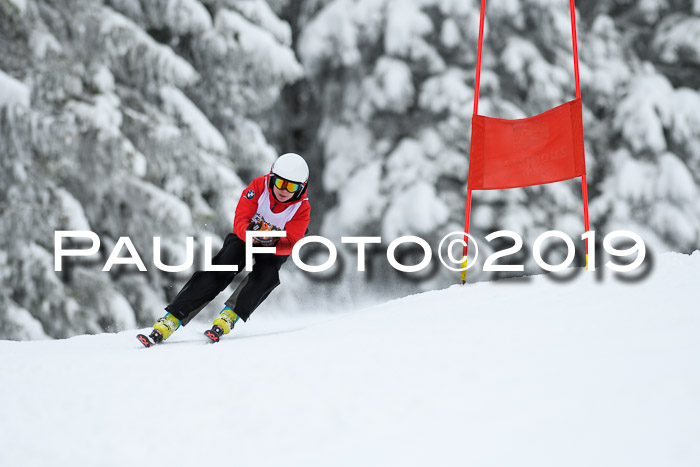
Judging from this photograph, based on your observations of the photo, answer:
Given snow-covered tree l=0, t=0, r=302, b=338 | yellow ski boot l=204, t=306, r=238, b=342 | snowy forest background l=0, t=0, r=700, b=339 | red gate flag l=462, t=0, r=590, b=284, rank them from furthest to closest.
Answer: snowy forest background l=0, t=0, r=700, b=339, snow-covered tree l=0, t=0, r=302, b=338, red gate flag l=462, t=0, r=590, b=284, yellow ski boot l=204, t=306, r=238, b=342

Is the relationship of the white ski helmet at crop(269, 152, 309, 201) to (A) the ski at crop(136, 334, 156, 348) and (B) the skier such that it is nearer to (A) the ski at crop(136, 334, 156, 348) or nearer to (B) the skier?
(B) the skier

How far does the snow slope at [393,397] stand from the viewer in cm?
226

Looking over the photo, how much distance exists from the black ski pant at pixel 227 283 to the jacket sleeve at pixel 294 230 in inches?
3.2

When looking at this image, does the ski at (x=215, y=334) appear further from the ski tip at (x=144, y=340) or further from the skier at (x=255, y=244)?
the ski tip at (x=144, y=340)

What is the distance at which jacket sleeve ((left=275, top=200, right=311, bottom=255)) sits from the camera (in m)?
4.38

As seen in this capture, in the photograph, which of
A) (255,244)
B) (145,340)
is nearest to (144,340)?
(145,340)

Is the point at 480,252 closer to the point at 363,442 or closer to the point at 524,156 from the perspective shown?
the point at 524,156

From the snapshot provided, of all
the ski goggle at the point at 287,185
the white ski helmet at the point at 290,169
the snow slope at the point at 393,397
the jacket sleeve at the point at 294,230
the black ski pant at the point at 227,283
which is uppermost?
the white ski helmet at the point at 290,169

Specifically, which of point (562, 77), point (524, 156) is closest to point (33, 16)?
point (524, 156)

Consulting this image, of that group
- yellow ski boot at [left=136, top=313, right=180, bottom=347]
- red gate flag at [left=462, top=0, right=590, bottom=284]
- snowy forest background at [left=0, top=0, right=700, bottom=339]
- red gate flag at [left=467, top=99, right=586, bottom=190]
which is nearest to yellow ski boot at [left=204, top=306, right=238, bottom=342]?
yellow ski boot at [left=136, top=313, right=180, bottom=347]

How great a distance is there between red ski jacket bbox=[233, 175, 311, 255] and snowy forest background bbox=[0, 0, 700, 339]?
2962mm

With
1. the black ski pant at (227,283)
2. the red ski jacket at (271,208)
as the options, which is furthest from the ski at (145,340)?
the red ski jacket at (271,208)

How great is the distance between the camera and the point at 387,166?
9.75m

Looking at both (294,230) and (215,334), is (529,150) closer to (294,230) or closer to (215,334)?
(294,230)
